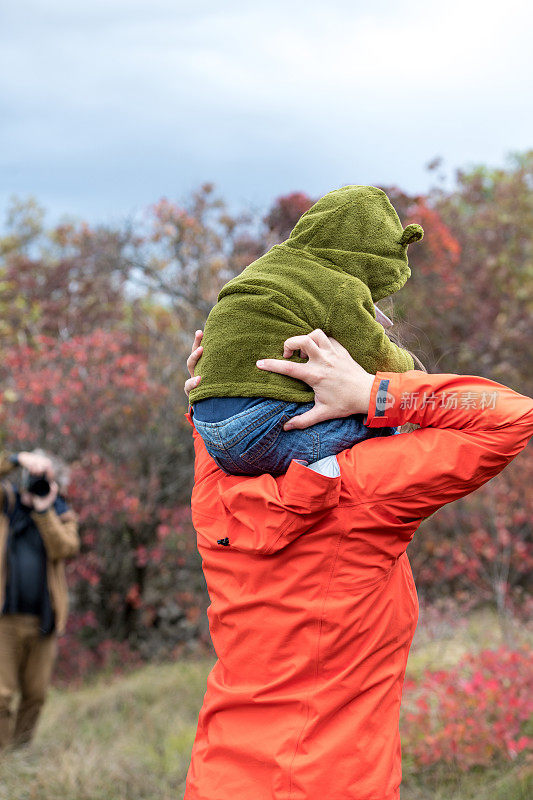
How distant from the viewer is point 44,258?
1666 centimetres

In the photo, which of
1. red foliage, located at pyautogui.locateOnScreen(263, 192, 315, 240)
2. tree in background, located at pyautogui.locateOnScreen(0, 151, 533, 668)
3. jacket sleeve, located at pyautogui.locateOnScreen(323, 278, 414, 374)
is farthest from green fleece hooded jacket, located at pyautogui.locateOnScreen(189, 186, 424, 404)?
red foliage, located at pyautogui.locateOnScreen(263, 192, 315, 240)

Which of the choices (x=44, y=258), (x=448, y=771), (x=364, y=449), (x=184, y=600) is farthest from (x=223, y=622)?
(x=44, y=258)

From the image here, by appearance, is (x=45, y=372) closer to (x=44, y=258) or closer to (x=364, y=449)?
(x=364, y=449)

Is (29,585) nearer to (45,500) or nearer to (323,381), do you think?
(45,500)

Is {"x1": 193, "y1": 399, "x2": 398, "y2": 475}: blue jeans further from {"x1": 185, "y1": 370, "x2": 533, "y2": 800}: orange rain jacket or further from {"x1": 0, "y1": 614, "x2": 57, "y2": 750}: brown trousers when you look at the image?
{"x1": 0, "y1": 614, "x2": 57, "y2": 750}: brown trousers

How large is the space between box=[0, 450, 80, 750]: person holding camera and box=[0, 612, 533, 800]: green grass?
300 mm

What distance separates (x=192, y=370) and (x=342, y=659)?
0.79 m

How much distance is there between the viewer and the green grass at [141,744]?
3812 millimetres

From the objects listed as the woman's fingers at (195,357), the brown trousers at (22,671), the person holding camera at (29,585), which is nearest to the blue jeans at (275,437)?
the woman's fingers at (195,357)

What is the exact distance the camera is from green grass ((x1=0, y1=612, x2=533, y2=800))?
381cm

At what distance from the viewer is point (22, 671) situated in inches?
188

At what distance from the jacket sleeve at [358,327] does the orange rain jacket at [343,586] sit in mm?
84

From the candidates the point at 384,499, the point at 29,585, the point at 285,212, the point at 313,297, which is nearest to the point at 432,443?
→ the point at 384,499

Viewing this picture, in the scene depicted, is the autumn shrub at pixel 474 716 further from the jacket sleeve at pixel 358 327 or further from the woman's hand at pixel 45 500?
the jacket sleeve at pixel 358 327
